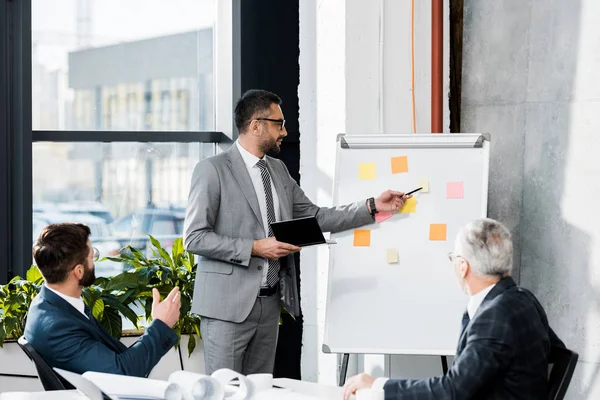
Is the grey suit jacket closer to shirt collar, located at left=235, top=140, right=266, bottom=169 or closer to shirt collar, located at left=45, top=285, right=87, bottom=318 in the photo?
shirt collar, located at left=235, top=140, right=266, bottom=169

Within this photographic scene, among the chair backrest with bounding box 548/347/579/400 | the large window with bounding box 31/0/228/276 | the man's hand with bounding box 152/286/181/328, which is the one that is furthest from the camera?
the large window with bounding box 31/0/228/276

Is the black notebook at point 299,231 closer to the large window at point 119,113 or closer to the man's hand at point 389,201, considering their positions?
the man's hand at point 389,201

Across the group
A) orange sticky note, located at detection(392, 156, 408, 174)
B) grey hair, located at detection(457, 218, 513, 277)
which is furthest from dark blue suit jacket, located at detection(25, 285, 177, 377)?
orange sticky note, located at detection(392, 156, 408, 174)

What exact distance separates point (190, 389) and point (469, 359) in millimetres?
755

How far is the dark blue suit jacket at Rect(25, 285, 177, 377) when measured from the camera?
2559 millimetres

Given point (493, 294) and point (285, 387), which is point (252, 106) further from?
point (493, 294)

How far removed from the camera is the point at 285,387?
Answer: 8.57ft

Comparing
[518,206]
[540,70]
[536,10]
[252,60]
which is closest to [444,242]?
[518,206]

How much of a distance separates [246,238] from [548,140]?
1.42 metres

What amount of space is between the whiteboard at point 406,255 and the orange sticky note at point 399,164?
14 mm

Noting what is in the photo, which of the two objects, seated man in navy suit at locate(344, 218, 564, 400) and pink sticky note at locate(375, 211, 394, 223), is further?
pink sticky note at locate(375, 211, 394, 223)

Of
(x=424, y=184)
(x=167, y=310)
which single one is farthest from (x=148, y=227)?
(x=167, y=310)

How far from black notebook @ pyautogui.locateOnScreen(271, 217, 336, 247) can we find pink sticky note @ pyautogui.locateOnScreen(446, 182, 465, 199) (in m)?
0.68

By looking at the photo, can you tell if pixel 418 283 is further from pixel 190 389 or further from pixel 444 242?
pixel 190 389
